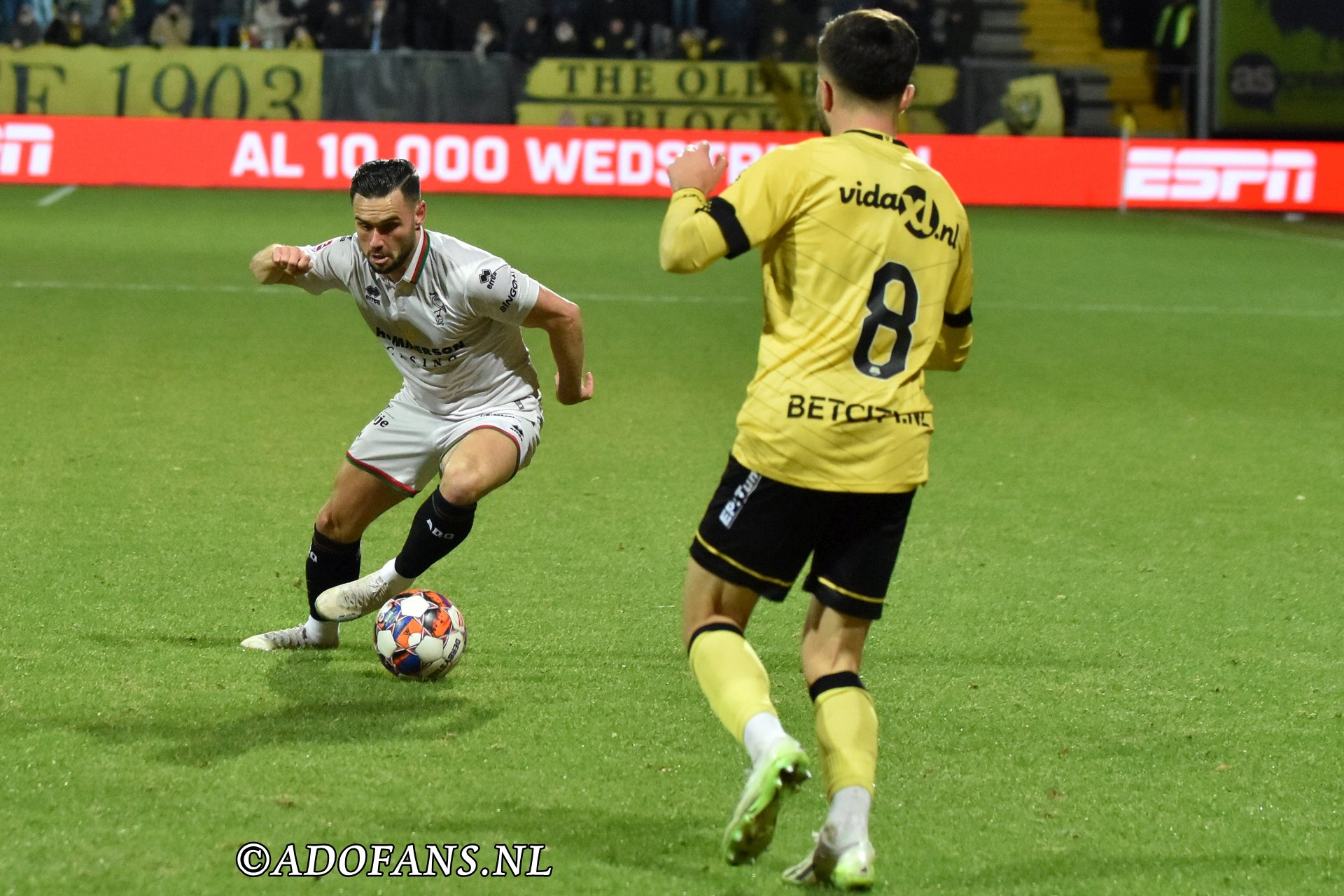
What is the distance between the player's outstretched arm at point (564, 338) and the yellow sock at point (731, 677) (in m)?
1.64

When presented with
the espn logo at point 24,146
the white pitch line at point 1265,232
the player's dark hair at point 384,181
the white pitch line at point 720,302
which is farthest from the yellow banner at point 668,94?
the player's dark hair at point 384,181

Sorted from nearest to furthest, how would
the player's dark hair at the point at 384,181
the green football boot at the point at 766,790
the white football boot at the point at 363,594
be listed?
the green football boot at the point at 766,790 → the player's dark hair at the point at 384,181 → the white football boot at the point at 363,594

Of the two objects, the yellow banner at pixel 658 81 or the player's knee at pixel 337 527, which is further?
the yellow banner at pixel 658 81

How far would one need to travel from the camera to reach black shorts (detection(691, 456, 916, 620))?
11.8ft

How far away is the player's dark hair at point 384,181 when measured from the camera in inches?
191

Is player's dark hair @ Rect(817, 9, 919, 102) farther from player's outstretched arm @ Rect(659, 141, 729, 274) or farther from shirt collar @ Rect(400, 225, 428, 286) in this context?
shirt collar @ Rect(400, 225, 428, 286)

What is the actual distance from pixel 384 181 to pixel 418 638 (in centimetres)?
138

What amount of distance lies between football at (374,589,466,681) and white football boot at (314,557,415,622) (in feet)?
0.18

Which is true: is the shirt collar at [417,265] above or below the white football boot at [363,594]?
above

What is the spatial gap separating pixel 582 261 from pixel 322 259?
37.1 ft

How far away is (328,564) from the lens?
17.5 feet

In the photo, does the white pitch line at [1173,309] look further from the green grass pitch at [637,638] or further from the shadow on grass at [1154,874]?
the shadow on grass at [1154,874]

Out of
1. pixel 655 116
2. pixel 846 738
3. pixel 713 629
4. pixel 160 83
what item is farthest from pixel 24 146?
pixel 846 738

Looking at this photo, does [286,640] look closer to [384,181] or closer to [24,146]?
[384,181]
